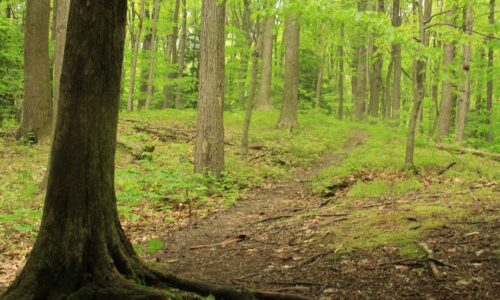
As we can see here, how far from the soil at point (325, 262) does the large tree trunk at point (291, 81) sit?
38.0ft

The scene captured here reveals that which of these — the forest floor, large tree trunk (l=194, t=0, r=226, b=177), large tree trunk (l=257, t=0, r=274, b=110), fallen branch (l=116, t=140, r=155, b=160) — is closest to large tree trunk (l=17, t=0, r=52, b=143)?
the forest floor

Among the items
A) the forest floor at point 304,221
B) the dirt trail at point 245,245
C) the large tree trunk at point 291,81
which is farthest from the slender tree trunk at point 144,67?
the dirt trail at point 245,245

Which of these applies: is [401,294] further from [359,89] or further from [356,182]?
[359,89]

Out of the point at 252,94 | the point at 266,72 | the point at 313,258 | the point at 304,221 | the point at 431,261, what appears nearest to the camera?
the point at 431,261

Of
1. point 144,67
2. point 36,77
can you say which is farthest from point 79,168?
point 144,67

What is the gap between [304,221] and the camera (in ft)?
22.2

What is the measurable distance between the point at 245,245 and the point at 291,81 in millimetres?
13193

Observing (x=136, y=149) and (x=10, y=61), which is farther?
(x=10, y=61)

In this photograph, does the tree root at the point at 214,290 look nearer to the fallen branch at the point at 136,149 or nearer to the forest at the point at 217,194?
the forest at the point at 217,194

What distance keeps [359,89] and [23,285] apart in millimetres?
27478

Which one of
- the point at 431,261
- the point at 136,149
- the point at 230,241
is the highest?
the point at 136,149

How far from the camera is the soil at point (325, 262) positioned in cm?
379

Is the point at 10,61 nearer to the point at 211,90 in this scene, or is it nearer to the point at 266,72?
the point at 211,90

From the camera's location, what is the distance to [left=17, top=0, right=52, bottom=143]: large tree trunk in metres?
13.0
